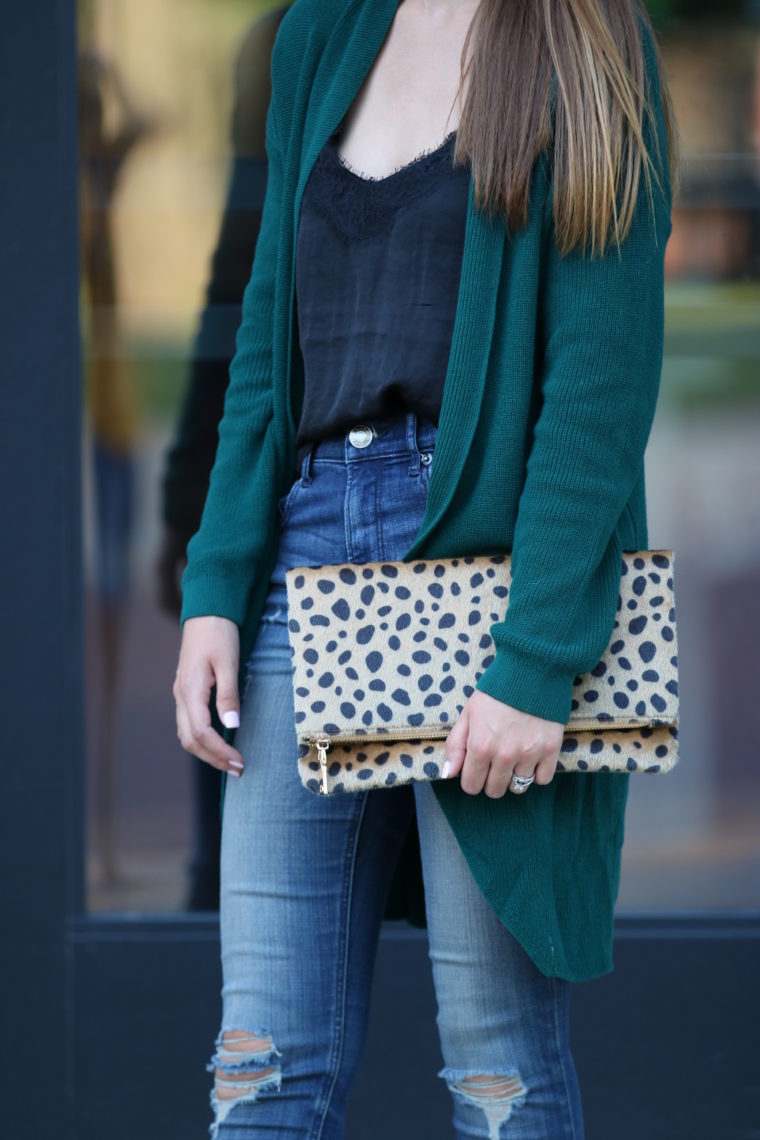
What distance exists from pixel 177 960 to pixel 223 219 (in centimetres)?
159

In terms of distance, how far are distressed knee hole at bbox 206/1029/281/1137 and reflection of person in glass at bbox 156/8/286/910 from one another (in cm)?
133

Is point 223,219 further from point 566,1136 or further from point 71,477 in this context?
point 566,1136

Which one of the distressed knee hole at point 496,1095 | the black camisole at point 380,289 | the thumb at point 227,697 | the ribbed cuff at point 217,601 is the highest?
the black camisole at point 380,289

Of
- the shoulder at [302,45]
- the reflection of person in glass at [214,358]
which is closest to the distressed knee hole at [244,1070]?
the shoulder at [302,45]

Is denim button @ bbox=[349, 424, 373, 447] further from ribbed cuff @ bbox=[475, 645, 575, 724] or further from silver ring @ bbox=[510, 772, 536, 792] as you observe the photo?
silver ring @ bbox=[510, 772, 536, 792]

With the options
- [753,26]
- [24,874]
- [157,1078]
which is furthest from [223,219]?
[157,1078]

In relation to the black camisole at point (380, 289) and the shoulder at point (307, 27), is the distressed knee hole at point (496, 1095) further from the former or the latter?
the shoulder at point (307, 27)

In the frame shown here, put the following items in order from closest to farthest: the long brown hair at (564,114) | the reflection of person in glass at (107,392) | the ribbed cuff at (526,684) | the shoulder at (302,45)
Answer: the ribbed cuff at (526,684) → the long brown hair at (564,114) → the shoulder at (302,45) → the reflection of person in glass at (107,392)

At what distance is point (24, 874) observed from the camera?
2789 mm

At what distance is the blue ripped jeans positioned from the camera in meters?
1.52

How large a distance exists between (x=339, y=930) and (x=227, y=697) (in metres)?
0.32

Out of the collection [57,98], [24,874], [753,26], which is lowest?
[24,874]

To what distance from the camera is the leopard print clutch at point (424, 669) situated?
146 centimetres

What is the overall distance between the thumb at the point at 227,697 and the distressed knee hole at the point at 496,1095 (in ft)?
1.65
